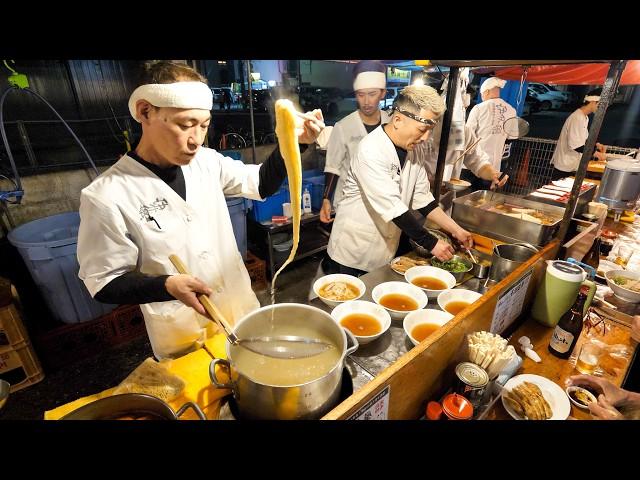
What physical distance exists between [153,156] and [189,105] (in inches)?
16.8

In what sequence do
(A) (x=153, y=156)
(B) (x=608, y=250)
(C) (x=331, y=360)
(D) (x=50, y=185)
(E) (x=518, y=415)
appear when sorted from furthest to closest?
1. (D) (x=50, y=185)
2. (B) (x=608, y=250)
3. (A) (x=153, y=156)
4. (E) (x=518, y=415)
5. (C) (x=331, y=360)

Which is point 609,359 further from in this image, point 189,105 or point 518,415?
point 189,105

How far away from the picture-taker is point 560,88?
70.5ft

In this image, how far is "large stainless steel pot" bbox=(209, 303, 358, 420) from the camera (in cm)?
102

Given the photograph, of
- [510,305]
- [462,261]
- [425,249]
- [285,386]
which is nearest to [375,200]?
[425,249]

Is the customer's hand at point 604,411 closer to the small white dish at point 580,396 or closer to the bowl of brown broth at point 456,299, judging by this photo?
the small white dish at point 580,396

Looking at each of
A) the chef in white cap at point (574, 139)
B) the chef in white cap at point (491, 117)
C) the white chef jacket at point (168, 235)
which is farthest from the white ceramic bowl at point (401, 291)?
the chef in white cap at point (574, 139)

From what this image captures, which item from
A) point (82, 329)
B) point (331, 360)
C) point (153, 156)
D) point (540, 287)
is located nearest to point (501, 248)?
point (540, 287)

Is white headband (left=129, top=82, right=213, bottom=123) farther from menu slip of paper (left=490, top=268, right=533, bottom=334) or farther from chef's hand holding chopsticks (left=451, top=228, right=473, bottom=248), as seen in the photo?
chef's hand holding chopsticks (left=451, top=228, right=473, bottom=248)

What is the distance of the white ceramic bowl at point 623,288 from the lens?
89.7 inches

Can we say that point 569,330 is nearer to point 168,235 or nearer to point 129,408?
point 129,408

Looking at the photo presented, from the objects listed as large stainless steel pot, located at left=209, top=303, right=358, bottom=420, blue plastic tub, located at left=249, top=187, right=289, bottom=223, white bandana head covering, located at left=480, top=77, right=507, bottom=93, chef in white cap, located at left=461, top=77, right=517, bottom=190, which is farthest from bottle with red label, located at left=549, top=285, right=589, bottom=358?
white bandana head covering, located at left=480, top=77, right=507, bottom=93

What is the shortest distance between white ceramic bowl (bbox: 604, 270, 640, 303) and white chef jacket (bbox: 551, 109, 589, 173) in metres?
5.67

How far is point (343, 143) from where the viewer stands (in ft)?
14.8
